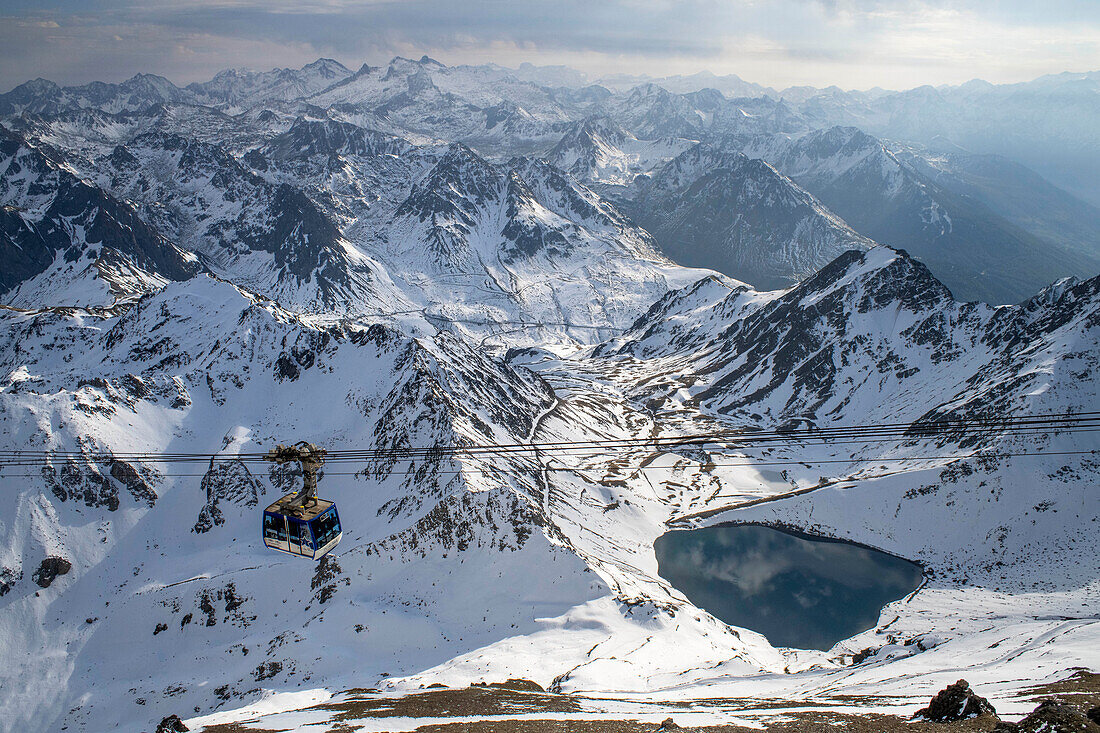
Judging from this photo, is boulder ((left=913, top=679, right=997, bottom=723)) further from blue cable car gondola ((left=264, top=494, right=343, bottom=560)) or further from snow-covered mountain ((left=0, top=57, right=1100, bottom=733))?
blue cable car gondola ((left=264, top=494, right=343, bottom=560))

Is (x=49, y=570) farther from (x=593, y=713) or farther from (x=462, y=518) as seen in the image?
(x=593, y=713)

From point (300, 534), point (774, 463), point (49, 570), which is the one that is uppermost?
point (774, 463)

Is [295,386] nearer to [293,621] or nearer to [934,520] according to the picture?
[293,621]

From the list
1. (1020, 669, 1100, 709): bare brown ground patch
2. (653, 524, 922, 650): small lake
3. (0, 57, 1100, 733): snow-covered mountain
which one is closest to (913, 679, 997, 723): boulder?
(1020, 669, 1100, 709): bare brown ground patch

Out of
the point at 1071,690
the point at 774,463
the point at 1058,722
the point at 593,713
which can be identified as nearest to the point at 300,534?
the point at 593,713

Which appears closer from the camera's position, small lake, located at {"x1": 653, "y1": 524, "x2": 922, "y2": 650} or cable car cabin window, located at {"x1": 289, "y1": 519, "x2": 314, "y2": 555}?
cable car cabin window, located at {"x1": 289, "y1": 519, "x2": 314, "y2": 555}

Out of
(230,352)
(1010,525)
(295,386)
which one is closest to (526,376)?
(295,386)

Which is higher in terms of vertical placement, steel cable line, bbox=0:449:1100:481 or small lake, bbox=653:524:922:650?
steel cable line, bbox=0:449:1100:481
